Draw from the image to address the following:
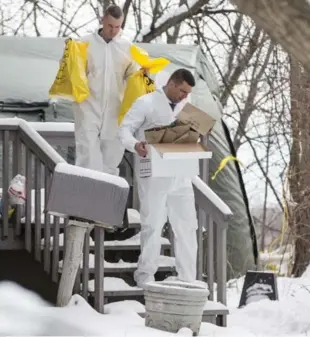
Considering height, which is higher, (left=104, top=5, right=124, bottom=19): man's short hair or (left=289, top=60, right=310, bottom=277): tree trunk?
(left=104, top=5, right=124, bottom=19): man's short hair

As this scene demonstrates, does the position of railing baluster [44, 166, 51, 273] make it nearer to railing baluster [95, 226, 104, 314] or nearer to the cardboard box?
railing baluster [95, 226, 104, 314]

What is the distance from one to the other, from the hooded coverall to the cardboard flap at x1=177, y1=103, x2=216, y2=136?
898mm

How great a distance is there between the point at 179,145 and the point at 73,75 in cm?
122

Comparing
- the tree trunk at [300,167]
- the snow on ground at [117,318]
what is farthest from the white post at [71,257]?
the tree trunk at [300,167]

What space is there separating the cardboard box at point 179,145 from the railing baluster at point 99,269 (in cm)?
61

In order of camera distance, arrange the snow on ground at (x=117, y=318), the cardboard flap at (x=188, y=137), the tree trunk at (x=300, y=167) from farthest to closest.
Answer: the tree trunk at (x=300, y=167) < the cardboard flap at (x=188, y=137) < the snow on ground at (x=117, y=318)

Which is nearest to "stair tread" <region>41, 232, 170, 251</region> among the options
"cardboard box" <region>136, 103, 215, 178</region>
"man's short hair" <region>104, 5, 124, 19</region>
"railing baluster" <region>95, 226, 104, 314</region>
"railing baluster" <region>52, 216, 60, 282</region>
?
"railing baluster" <region>52, 216, 60, 282</region>

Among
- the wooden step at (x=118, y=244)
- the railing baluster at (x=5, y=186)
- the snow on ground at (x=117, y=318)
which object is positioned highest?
the railing baluster at (x=5, y=186)

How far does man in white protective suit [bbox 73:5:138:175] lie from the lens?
8.87 m

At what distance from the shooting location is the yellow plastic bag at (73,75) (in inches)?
346

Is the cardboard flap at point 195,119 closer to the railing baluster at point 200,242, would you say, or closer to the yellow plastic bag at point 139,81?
the yellow plastic bag at point 139,81

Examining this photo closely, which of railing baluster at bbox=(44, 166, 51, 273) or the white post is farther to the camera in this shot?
railing baluster at bbox=(44, 166, 51, 273)

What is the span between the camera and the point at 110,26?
8.90m

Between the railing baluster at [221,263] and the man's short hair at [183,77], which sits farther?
the railing baluster at [221,263]
